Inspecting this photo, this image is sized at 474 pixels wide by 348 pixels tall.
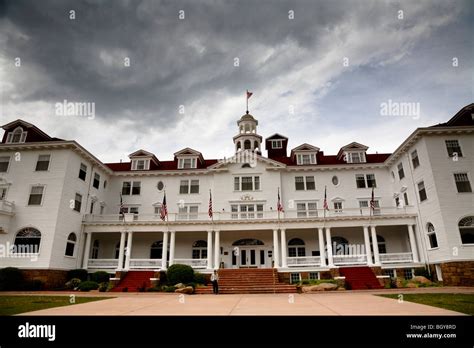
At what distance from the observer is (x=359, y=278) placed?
2452 centimetres

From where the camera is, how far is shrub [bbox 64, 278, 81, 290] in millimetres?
24672

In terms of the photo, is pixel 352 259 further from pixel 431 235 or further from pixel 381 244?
pixel 431 235

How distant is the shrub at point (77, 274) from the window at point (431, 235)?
29.9m

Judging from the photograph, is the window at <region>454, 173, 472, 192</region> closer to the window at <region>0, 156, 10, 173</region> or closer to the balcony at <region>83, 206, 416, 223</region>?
the balcony at <region>83, 206, 416, 223</region>

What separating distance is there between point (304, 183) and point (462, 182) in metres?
14.2

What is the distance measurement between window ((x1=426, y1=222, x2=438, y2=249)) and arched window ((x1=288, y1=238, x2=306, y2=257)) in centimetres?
1116

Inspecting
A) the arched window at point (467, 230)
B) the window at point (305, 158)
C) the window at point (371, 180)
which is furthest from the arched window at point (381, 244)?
the window at point (305, 158)

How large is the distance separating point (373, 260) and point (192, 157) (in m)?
21.9

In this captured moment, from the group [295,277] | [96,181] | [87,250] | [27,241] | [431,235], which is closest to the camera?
[431,235]

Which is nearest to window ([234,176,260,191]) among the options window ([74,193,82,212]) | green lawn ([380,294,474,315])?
window ([74,193,82,212])

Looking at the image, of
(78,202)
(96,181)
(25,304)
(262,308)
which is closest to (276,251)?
(262,308)

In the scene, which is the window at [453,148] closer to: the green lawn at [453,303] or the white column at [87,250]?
the green lawn at [453,303]
